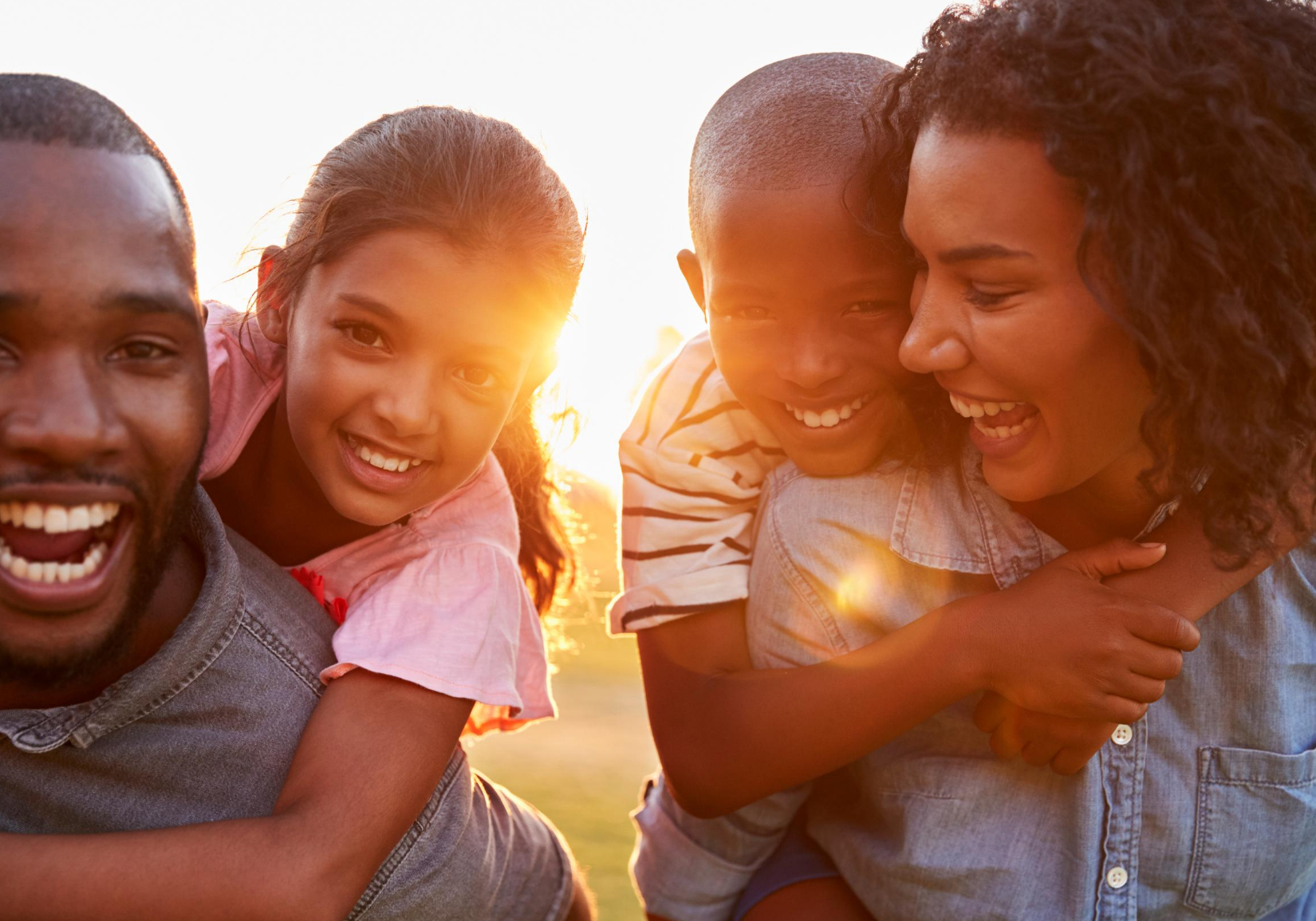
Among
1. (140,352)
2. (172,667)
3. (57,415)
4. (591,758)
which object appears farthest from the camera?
(591,758)

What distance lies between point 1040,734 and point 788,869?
1.78 ft

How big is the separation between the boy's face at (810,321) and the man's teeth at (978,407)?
0.19m

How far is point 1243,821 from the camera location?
6.13 ft

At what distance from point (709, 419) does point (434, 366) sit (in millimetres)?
513

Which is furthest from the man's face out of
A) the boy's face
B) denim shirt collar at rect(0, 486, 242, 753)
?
the boy's face

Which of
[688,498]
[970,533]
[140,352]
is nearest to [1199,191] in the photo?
[970,533]

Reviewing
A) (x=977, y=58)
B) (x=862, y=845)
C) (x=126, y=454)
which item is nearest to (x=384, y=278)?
(x=126, y=454)

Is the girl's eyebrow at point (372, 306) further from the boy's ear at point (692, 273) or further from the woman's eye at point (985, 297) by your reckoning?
the woman's eye at point (985, 297)

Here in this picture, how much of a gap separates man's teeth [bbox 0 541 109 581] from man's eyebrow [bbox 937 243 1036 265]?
1.19m

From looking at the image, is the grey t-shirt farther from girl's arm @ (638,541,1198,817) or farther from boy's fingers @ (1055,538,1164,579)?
boy's fingers @ (1055,538,1164,579)

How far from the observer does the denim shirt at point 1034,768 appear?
187 cm

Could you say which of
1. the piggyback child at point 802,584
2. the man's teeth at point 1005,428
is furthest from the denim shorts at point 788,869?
the man's teeth at point 1005,428

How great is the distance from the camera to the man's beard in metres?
1.42

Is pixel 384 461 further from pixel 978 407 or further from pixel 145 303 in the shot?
pixel 978 407
